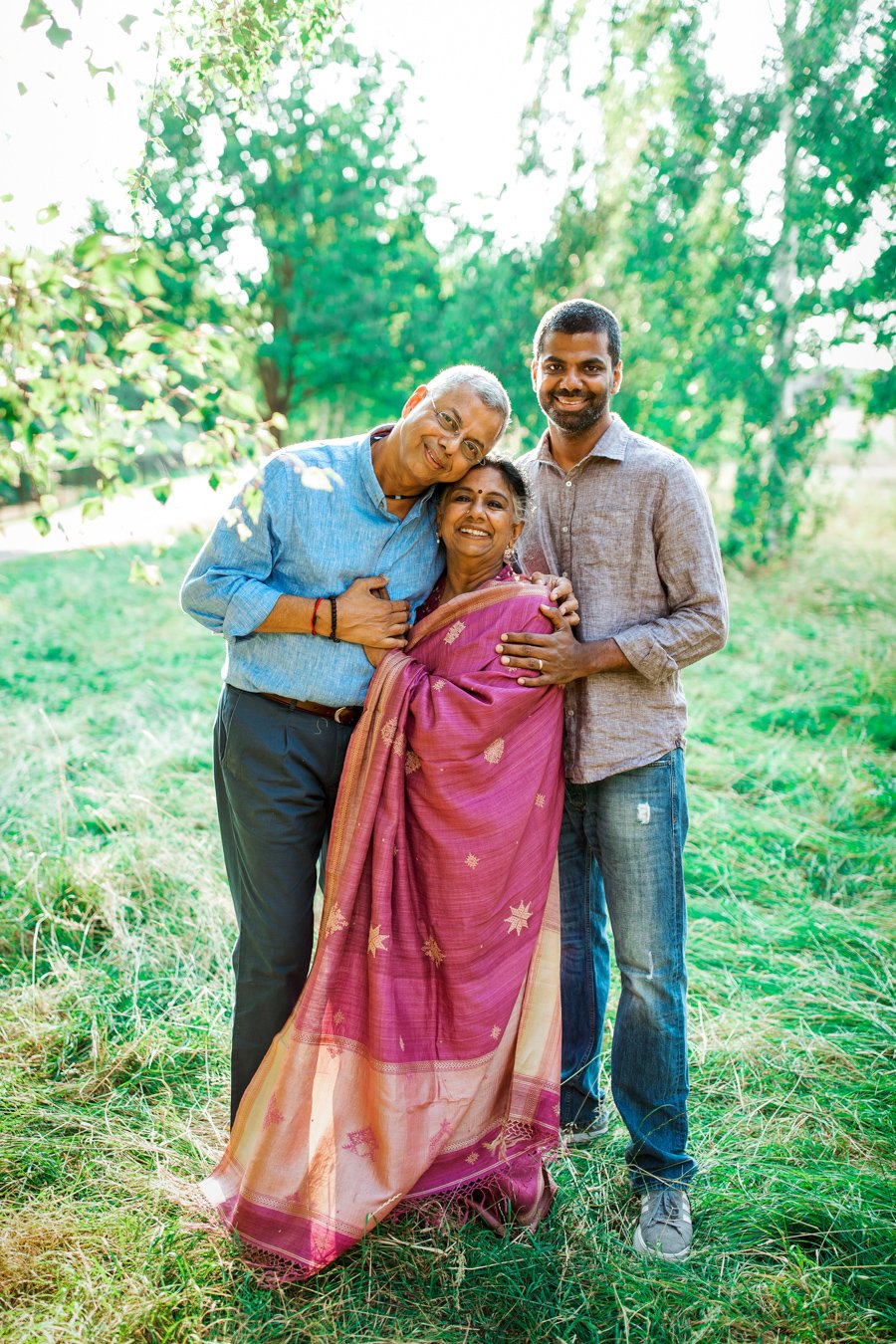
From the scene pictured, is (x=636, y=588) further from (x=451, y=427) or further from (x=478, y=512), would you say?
(x=451, y=427)

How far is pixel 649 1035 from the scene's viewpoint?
7.79ft

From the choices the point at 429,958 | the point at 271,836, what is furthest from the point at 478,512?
the point at 429,958

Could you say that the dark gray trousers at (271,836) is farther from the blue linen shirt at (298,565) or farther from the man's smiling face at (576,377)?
the man's smiling face at (576,377)

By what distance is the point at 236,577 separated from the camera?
2.25 metres

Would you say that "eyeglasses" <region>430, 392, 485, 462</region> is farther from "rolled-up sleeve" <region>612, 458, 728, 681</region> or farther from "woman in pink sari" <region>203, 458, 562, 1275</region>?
"rolled-up sleeve" <region>612, 458, 728, 681</region>

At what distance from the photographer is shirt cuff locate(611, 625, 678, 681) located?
7.45ft

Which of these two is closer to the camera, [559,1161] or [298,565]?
[298,565]

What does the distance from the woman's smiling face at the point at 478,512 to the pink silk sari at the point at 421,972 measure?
12 cm

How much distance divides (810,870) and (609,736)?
2.45m

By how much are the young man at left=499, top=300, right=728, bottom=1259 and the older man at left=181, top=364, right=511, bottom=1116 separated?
0.27 meters

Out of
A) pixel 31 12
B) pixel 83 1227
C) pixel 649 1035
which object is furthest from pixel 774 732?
pixel 31 12

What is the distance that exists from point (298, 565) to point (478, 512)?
0.47 meters

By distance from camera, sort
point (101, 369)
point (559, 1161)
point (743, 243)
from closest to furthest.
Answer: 1. point (101, 369)
2. point (559, 1161)
3. point (743, 243)

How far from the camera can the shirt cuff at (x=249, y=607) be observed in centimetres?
221
